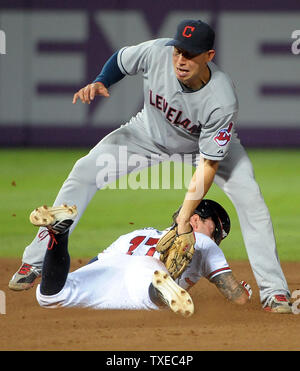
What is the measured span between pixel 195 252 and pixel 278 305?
0.64 meters

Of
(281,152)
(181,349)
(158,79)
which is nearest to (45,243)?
(158,79)

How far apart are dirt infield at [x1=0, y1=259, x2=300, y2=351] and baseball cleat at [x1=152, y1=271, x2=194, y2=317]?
170 mm

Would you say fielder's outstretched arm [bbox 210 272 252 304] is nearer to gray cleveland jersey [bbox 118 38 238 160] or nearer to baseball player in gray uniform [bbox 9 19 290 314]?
baseball player in gray uniform [bbox 9 19 290 314]

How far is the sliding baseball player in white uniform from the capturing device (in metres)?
4.85

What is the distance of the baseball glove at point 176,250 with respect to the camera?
5203mm

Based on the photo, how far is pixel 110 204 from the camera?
10.4 meters

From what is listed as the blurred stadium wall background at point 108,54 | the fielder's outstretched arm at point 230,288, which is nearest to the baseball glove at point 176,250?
the fielder's outstretched arm at point 230,288

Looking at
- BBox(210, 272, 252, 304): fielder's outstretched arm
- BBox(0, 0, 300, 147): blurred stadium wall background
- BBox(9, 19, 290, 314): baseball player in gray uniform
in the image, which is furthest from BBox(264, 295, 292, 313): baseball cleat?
BBox(0, 0, 300, 147): blurred stadium wall background

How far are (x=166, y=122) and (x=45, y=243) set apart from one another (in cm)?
122

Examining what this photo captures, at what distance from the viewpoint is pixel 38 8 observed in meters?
15.5

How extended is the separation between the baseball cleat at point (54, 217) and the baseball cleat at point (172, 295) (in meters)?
0.60

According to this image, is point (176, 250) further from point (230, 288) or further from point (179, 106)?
point (179, 106)

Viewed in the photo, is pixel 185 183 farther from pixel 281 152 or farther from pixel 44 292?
pixel 44 292

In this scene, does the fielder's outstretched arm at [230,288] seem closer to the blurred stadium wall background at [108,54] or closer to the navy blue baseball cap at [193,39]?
the navy blue baseball cap at [193,39]
